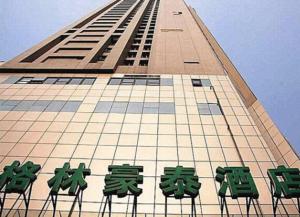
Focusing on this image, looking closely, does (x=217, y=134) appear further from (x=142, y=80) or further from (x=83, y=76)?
(x=83, y=76)

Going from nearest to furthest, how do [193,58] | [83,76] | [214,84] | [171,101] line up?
[171,101] → [214,84] → [83,76] → [193,58]

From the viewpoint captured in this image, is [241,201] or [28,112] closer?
[241,201]

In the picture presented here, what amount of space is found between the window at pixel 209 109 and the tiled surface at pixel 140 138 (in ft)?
1.91

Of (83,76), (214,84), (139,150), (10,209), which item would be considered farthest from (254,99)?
(10,209)

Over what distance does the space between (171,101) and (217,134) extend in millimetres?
7323

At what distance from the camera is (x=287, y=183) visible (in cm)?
1830

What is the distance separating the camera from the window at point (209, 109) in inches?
1245

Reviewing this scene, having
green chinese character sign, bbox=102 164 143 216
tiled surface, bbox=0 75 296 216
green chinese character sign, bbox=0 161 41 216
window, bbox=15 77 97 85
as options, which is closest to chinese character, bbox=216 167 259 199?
tiled surface, bbox=0 75 296 216

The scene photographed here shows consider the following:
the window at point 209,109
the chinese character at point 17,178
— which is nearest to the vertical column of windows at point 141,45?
the window at point 209,109

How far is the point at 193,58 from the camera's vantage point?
4588 centimetres

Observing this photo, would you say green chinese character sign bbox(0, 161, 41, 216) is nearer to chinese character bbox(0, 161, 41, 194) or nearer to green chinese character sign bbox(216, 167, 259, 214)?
chinese character bbox(0, 161, 41, 194)

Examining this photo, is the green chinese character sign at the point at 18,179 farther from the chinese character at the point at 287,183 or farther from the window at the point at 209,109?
the window at the point at 209,109

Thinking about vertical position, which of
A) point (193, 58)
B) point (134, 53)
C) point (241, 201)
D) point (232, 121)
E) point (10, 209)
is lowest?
point (10, 209)

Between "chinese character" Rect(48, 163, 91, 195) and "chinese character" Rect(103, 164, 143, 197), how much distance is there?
152cm
